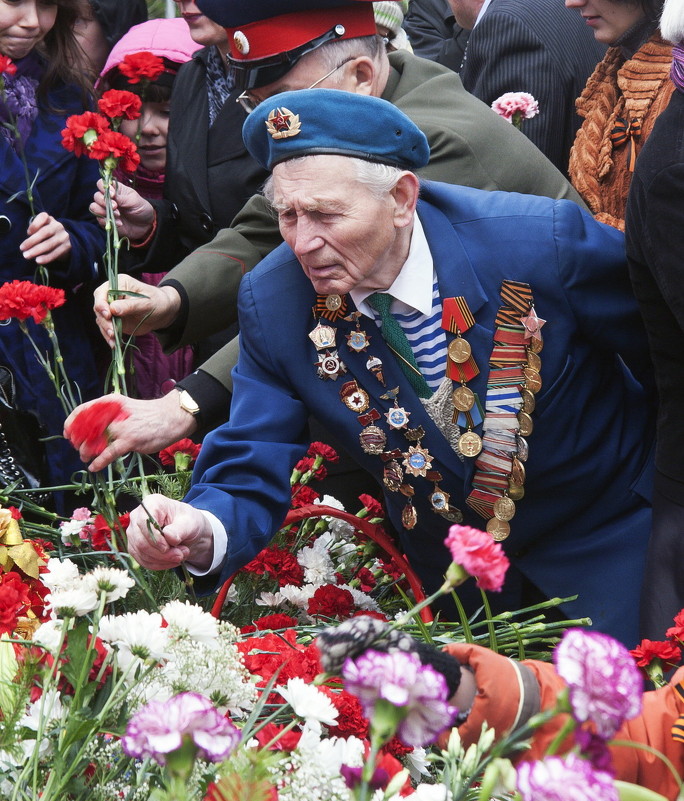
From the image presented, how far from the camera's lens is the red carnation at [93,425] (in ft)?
4.79

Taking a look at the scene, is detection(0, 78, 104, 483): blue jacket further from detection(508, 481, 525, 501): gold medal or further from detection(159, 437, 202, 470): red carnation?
detection(508, 481, 525, 501): gold medal

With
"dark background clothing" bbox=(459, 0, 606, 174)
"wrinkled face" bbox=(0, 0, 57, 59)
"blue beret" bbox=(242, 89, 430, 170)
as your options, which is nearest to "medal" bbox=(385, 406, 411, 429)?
"blue beret" bbox=(242, 89, 430, 170)

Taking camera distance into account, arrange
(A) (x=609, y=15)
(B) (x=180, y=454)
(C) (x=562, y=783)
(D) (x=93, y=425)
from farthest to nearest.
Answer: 1. (A) (x=609, y=15)
2. (B) (x=180, y=454)
3. (D) (x=93, y=425)
4. (C) (x=562, y=783)

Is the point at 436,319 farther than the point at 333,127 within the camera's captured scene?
Yes

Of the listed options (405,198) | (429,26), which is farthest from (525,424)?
(429,26)

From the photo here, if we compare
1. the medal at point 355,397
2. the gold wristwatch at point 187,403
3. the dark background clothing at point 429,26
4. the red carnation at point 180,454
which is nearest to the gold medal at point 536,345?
the medal at point 355,397

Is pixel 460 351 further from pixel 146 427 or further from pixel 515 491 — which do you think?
pixel 146 427

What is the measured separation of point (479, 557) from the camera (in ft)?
3.21

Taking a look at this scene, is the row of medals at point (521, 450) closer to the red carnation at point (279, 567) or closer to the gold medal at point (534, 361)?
the gold medal at point (534, 361)

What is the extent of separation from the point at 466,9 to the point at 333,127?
2131 mm

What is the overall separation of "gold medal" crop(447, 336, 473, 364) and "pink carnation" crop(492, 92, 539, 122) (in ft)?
3.87

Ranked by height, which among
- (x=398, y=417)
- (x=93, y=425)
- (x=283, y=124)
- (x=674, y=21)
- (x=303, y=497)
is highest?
(x=674, y=21)

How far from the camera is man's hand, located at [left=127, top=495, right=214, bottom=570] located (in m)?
1.83

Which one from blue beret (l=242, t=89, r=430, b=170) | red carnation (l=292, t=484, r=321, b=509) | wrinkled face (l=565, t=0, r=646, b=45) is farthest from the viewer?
wrinkled face (l=565, t=0, r=646, b=45)
